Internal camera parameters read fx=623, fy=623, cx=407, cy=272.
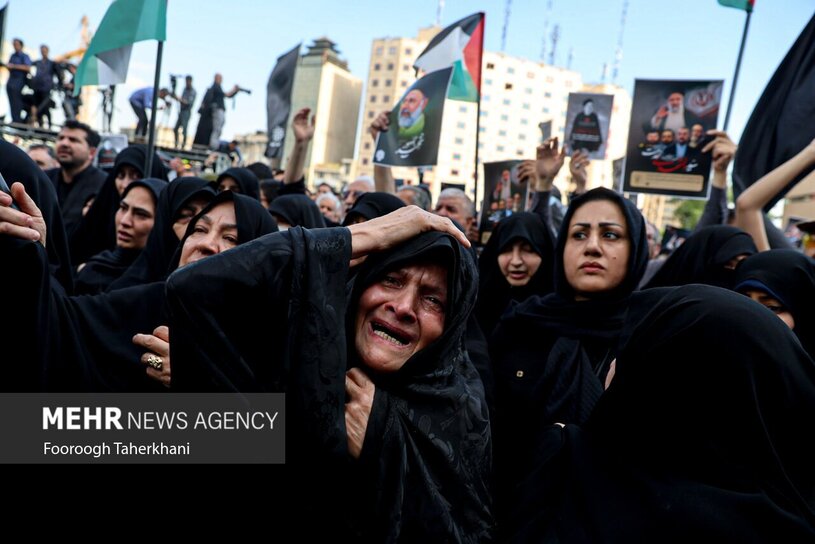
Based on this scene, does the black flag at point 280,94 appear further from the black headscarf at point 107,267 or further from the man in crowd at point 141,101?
the man in crowd at point 141,101

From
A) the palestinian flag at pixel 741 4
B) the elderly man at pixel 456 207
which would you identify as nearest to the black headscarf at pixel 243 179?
the elderly man at pixel 456 207

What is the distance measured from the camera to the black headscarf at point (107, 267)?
346 centimetres

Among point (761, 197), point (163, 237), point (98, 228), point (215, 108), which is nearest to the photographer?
point (163, 237)

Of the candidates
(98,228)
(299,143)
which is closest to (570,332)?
(299,143)

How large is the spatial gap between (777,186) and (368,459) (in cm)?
312

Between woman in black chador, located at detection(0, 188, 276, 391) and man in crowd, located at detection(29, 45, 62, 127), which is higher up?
man in crowd, located at detection(29, 45, 62, 127)

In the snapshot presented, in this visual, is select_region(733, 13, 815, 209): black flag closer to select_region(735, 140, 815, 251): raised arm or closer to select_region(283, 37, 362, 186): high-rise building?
select_region(735, 140, 815, 251): raised arm

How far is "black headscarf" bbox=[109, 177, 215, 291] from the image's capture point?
321 centimetres

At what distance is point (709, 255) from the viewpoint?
3.53 metres

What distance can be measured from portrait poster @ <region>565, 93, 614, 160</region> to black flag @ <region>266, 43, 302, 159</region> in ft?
9.90

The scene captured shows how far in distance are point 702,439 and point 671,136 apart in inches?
163

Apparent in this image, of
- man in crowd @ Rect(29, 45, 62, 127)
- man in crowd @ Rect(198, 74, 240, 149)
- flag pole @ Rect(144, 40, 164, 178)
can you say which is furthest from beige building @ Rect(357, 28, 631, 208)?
flag pole @ Rect(144, 40, 164, 178)

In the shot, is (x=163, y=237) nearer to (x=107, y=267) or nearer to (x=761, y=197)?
(x=107, y=267)

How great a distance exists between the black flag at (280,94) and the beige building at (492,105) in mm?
79028
